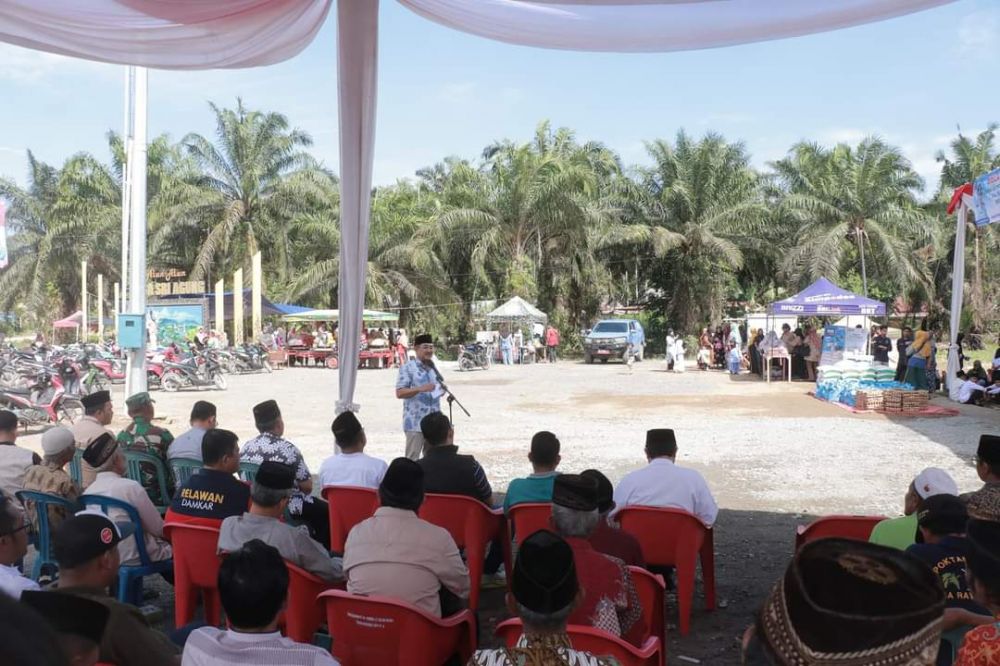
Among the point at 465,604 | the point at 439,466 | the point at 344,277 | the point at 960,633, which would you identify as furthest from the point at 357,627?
the point at 344,277

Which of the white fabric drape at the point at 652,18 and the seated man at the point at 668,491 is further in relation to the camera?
the white fabric drape at the point at 652,18

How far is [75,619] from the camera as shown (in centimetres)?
152

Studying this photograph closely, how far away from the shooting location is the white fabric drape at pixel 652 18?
4.62 m

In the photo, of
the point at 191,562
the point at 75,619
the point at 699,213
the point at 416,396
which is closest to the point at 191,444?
the point at 191,562

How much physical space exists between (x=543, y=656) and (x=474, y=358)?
25318mm

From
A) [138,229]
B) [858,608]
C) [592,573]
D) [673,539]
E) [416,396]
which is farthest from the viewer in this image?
[138,229]

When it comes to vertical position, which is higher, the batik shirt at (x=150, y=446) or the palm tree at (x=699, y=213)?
the palm tree at (x=699, y=213)

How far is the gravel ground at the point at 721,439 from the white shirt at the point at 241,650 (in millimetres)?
2372

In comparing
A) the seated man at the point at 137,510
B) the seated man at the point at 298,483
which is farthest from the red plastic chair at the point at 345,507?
the seated man at the point at 137,510

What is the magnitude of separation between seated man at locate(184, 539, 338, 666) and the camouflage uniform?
2.41 meters

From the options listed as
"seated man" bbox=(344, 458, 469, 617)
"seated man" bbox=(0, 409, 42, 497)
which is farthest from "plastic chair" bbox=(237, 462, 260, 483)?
"seated man" bbox=(344, 458, 469, 617)

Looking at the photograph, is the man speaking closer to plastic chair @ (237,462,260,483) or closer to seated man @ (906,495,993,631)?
plastic chair @ (237,462,260,483)

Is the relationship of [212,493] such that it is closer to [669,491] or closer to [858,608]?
[669,491]

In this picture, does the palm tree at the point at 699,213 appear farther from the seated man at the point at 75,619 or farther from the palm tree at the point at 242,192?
the seated man at the point at 75,619
